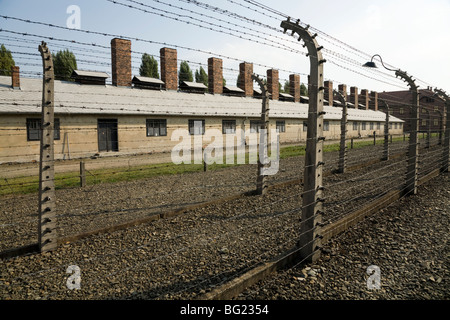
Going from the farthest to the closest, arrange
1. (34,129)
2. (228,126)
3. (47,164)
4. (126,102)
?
(228,126)
(126,102)
(34,129)
(47,164)

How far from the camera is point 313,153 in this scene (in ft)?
12.8

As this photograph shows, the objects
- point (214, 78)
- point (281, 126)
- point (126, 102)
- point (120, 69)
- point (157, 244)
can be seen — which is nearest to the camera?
point (157, 244)

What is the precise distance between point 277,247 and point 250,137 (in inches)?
870

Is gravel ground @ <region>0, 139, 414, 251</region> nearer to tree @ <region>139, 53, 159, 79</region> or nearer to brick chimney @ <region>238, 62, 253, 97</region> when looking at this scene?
brick chimney @ <region>238, 62, 253, 97</region>

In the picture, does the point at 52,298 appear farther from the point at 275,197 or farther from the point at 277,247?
the point at 275,197

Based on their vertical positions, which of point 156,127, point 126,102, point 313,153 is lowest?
point 313,153

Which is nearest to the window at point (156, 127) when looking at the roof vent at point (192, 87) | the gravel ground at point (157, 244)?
the roof vent at point (192, 87)

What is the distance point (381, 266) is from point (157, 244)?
11.3 feet

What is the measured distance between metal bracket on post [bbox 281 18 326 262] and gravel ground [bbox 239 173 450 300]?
336mm

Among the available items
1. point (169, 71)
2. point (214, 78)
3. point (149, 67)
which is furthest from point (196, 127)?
point (149, 67)

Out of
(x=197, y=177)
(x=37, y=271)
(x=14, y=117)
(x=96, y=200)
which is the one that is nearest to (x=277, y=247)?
(x=37, y=271)

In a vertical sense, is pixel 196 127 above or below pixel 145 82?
below

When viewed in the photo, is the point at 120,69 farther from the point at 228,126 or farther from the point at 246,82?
the point at 246,82

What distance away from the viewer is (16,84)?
17.4m
